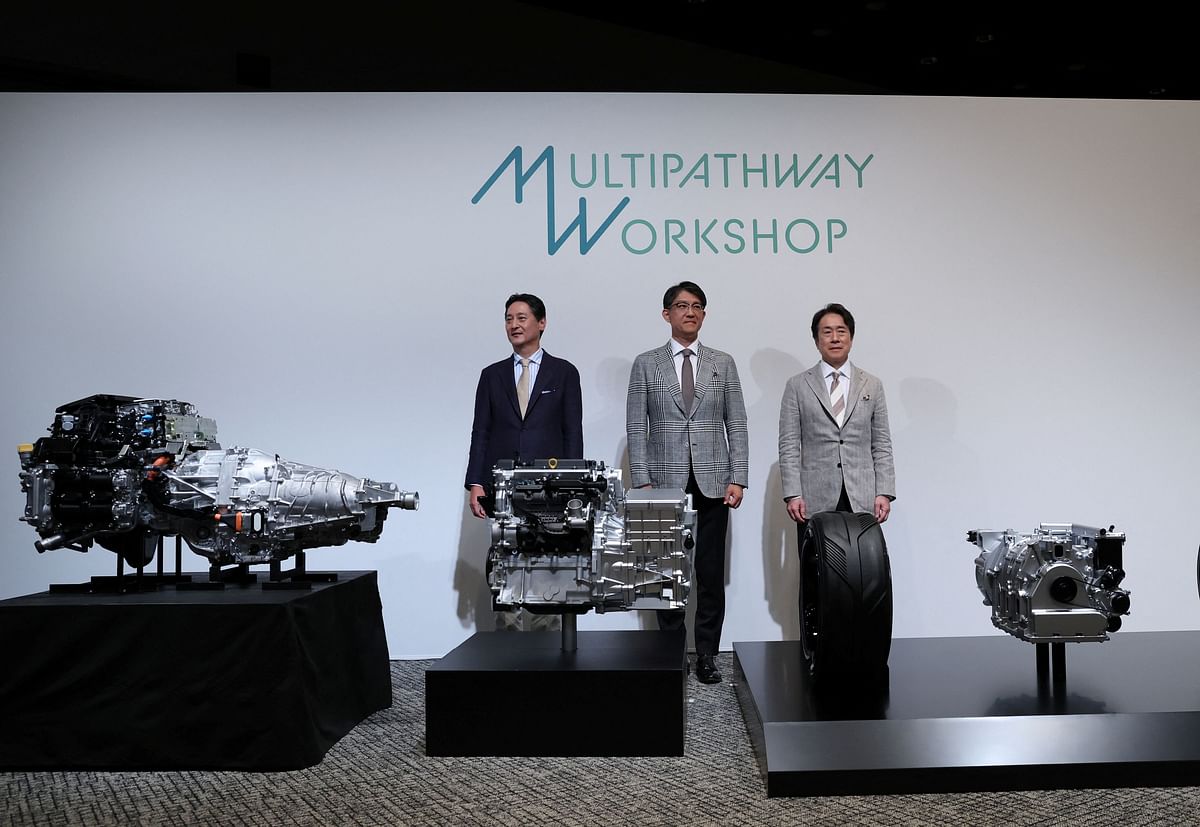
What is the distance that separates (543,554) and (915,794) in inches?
63.0

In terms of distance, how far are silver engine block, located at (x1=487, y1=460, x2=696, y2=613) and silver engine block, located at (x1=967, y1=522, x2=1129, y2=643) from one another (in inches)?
51.0

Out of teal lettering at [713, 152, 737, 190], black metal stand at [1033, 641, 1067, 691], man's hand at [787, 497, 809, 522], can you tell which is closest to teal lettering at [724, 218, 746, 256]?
teal lettering at [713, 152, 737, 190]

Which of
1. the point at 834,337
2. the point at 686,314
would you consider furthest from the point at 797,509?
the point at 686,314

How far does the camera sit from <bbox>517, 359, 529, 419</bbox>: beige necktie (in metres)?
5.03

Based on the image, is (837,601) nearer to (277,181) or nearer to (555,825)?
(555,825)

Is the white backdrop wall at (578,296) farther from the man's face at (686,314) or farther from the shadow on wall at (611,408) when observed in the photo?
the man's face at (686,314)

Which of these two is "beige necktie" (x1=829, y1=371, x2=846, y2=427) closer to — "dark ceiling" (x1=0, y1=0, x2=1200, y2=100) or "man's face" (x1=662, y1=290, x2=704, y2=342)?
"man's face" (x1=662, y1=290, x2=704, y2=342)

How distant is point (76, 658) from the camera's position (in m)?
3.44

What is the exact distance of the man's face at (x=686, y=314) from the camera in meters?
5.02

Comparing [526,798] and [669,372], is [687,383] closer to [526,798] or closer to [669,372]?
[669,372]

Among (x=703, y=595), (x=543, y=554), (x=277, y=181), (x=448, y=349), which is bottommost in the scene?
(x=703, y=595)

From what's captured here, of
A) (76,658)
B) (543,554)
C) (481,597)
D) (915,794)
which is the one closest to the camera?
(915,794)

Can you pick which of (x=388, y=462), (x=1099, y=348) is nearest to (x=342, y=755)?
(x=388, y=462)

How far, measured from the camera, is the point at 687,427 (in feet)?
16.3
